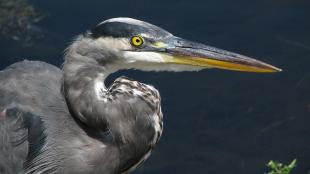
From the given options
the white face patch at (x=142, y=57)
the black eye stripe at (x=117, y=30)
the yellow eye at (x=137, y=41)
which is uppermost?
the black eye stripe at (x=117, y=30)

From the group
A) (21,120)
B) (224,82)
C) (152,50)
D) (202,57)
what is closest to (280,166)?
(202,57)

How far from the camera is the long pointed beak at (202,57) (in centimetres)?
330

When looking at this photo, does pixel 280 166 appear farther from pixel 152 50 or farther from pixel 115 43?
pixel 115 43

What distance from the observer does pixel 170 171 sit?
18.9 feet

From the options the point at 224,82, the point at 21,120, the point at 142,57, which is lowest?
the point at 224,82

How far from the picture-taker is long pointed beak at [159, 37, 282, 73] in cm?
330

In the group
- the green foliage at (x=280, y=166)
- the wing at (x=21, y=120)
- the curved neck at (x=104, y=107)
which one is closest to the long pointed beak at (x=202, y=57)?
the curved neck at (x=104, y=107)

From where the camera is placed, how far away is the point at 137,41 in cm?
321

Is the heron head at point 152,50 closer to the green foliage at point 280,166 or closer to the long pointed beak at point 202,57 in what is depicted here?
the long pointed beak at point 202,57

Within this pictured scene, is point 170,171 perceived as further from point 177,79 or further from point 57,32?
point 57,32

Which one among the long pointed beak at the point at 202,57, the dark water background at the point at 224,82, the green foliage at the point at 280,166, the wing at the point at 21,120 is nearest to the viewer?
the long pointed beak at the point at 202,57

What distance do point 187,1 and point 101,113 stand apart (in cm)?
379

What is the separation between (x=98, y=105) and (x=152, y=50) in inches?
14.7

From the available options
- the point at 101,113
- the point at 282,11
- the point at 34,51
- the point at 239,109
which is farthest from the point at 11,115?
the point at 282,11
